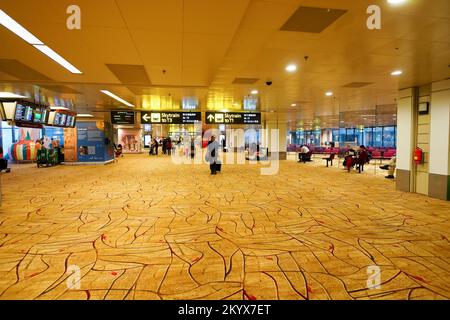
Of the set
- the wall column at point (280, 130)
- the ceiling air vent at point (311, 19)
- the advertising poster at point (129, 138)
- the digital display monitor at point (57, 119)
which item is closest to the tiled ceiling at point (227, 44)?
the ceiling air vent at point (311, 19)

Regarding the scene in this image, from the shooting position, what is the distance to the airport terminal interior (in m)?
2.67

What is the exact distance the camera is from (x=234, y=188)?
7.50 metres

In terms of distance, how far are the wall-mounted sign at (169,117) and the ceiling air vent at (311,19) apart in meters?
8.68

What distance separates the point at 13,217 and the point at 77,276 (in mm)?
3113

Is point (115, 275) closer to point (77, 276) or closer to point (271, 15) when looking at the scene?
point (77, 276)

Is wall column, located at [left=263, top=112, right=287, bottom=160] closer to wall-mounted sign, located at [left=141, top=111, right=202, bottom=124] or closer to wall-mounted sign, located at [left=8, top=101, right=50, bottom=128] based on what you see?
wall-mounted sign, located at [left=141, top=111, right=202, bottom=124]

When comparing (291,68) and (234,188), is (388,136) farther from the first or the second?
(291,68)

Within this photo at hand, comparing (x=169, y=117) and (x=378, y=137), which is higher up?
(x=169, y=117)

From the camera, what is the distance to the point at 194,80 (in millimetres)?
6508

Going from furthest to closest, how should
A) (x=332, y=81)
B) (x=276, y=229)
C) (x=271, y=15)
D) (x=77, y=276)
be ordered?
(x=332, y=81) → (x=276, y=229) → (x=271, y=15) → (x=77, y=276)

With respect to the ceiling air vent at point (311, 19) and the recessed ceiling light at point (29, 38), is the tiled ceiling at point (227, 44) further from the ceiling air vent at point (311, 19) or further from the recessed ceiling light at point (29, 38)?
the recessed ceiling light at point (29, 38)

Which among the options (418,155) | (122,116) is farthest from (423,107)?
(122,116)

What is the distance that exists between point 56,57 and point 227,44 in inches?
129
